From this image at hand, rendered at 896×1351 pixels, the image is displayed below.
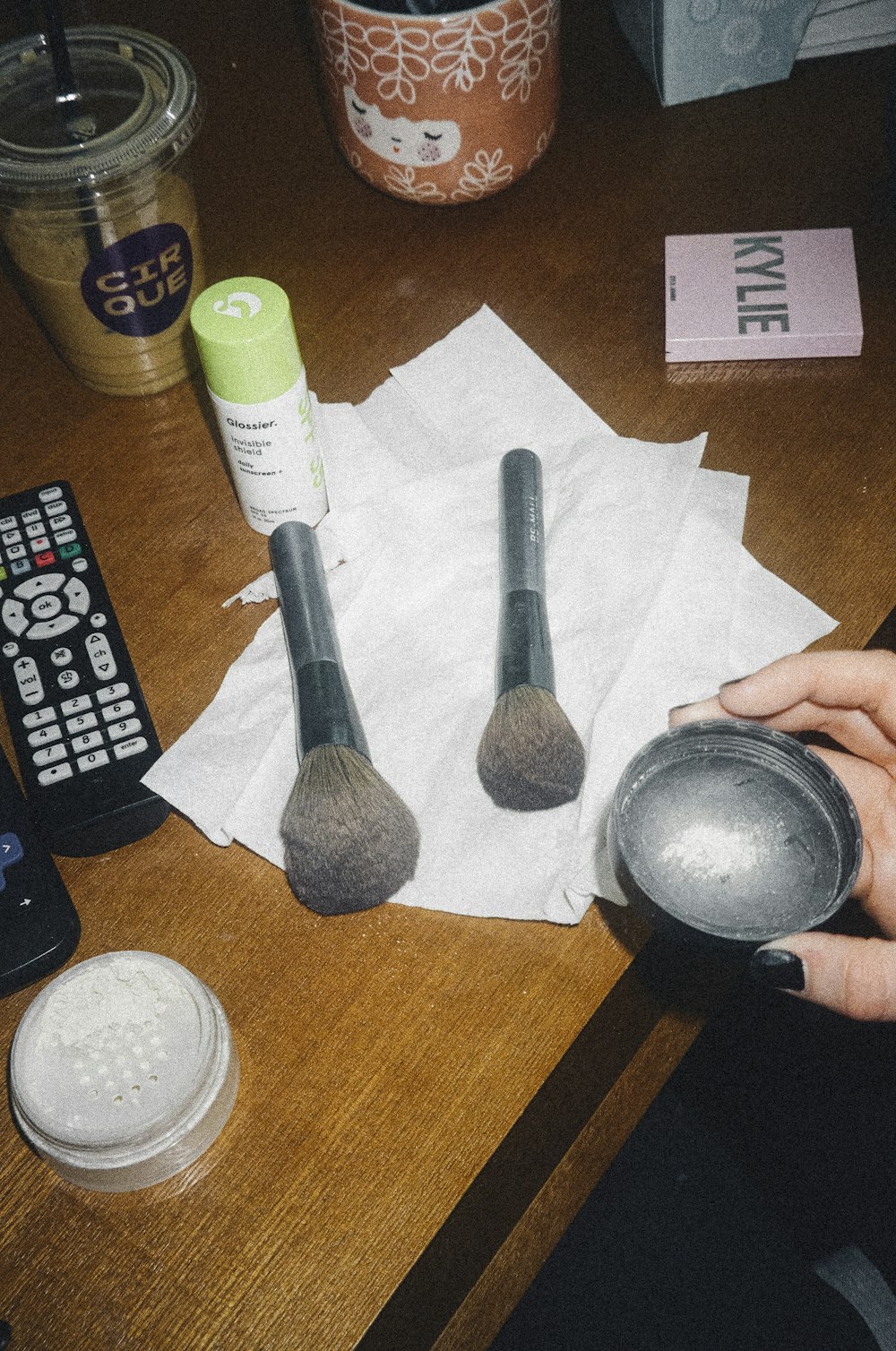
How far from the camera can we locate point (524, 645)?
0.52 meters

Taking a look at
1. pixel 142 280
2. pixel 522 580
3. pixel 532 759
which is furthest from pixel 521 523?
pixel 142 280

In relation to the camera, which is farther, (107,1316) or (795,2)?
(795,2)

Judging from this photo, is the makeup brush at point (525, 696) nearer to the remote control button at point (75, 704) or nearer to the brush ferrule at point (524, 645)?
the brush ferrule at point (524, 645)

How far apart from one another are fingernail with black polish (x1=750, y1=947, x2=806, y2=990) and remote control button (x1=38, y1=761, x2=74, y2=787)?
320 millimetres

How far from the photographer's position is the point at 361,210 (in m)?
0.72

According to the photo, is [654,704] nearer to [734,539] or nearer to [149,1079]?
[734,539]

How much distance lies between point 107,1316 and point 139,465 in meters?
0.44

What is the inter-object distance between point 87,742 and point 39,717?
0.03 meters

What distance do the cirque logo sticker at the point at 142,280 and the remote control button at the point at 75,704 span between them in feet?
0.71

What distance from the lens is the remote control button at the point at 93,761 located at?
1.65ft

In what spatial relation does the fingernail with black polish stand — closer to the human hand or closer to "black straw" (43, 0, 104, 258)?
the human hand

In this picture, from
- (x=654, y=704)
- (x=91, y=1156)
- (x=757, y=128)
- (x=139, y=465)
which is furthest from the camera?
(x=757, y=128)

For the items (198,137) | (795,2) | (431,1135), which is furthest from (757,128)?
(431,1135)

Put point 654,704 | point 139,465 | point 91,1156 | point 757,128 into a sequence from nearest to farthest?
point 91,1156
point 654,704
point 139,465
point 757,128
